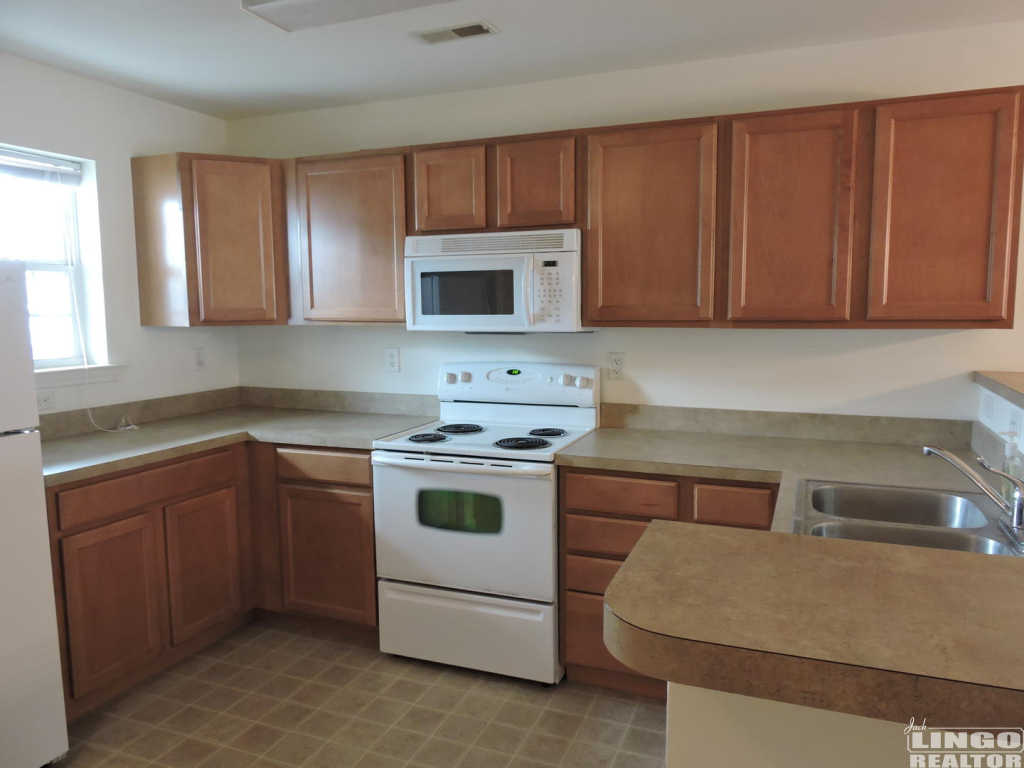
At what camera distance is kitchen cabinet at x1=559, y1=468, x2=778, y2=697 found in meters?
Result: 2.34

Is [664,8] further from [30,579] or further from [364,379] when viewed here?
[30,579]

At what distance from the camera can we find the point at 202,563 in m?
2.83

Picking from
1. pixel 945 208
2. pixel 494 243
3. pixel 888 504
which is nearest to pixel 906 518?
pixel 888 504

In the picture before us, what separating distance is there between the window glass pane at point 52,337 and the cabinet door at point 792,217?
2712 millimetres

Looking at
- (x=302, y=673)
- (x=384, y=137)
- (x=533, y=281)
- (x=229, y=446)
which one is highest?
(x=384, y=137)

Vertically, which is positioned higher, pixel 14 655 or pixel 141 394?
pixel 141 394

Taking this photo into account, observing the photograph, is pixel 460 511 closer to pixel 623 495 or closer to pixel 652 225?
pixel 623 495

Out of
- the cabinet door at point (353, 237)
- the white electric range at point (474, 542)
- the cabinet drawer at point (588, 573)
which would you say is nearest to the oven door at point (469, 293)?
the cabinet door at point (353, 237)

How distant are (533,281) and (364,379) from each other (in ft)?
3.87

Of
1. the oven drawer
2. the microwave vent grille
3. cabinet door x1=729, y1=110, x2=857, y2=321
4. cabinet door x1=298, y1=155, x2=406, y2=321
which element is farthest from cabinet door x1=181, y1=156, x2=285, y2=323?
cabinet door x1=729, y1=110, x2=857, y2=321

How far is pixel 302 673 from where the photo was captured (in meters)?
2.73

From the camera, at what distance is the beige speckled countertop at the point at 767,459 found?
2.12 meters

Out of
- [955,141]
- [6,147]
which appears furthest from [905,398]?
[6,147]

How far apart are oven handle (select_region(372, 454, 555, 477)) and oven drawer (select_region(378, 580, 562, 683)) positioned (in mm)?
482
